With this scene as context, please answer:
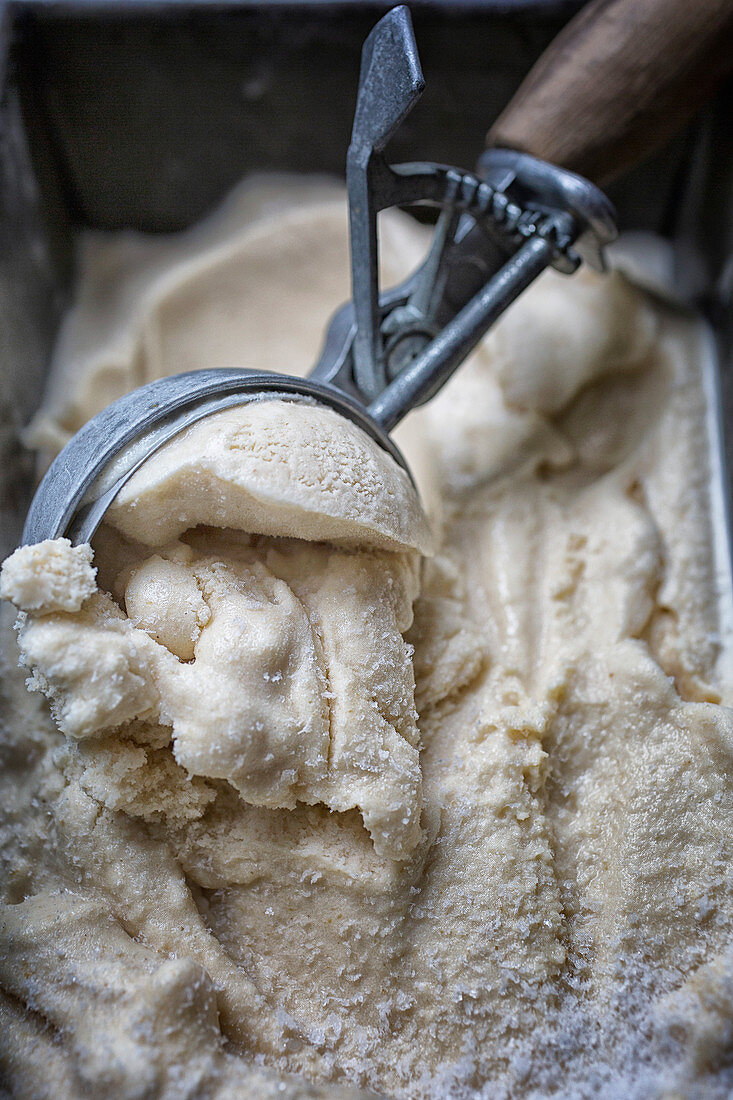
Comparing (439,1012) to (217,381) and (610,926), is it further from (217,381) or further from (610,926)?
(217,381)

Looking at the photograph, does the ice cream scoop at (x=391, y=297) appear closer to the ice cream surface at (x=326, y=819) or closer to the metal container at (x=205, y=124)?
the ice cream surface at (x=326, y=819)

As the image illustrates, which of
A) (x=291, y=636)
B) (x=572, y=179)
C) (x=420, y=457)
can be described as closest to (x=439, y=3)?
(x=572, y=179)

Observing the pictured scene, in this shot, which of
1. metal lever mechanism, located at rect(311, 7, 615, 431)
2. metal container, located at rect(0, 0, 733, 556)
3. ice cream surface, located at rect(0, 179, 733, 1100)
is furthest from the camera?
metal container, located at rect(0, 0, 733, 556)

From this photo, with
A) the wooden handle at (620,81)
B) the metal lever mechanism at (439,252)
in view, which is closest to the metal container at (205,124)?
the wooden handle at (620,81)

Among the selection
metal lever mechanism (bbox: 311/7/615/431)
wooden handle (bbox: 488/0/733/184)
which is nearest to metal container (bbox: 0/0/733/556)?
wooden handle (bbox: 488/0/733/184)

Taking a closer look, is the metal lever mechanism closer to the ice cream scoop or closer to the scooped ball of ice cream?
the ice cream scoop

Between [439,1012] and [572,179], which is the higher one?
[572,179]

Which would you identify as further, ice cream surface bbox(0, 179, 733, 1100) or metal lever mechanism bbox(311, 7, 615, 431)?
metal lever mechanism bbox(311, 7, 615, 431)
